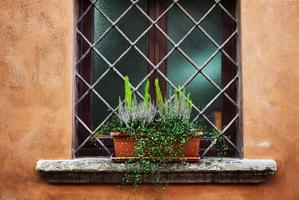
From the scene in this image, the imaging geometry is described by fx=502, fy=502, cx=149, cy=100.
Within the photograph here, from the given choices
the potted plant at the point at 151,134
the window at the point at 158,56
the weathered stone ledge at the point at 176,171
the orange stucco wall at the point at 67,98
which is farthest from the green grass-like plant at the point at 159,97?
the orange stucco wall at the point at 67,98

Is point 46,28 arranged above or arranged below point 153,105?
above

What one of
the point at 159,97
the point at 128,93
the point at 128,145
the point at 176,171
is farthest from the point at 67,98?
the point at 176,171

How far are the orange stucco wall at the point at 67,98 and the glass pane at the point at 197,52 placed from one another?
309mm

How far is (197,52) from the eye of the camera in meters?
4.21

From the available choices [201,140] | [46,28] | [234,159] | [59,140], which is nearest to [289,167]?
[234,159]

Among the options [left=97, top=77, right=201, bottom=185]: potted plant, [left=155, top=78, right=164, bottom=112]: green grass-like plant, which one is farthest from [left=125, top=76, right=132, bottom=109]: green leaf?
[left=155, top=78, right=164, bottom=112]: green grass-like plant

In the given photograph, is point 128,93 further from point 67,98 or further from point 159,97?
point 67,98

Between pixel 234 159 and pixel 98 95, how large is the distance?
1.20 m

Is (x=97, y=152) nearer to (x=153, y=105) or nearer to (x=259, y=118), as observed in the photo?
(x=153, y=105)

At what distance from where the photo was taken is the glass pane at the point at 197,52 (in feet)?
13.7

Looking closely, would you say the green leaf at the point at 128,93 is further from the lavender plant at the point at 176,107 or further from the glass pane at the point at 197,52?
the glass pane at the point at 197,52

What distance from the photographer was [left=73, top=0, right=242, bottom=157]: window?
4105 millimetres

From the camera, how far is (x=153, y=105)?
3.97m

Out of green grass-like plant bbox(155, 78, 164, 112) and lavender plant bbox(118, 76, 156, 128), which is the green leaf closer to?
lavender plant bbox(118, 76, 156, 128)
